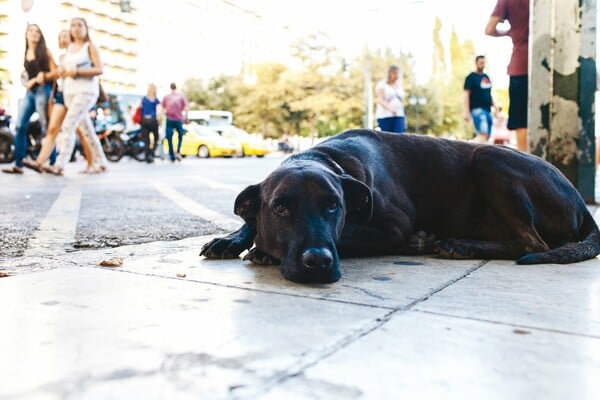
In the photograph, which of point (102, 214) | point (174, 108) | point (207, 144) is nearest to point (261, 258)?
point (102, 214)

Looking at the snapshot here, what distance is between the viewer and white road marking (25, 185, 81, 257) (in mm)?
3640

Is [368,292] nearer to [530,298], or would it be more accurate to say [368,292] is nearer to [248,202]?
[530,298]

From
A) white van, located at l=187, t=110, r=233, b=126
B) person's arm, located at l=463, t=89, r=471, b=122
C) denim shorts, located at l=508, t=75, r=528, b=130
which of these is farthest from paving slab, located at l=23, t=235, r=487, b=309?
white van, located at l=187, t=110, r=233, b=126

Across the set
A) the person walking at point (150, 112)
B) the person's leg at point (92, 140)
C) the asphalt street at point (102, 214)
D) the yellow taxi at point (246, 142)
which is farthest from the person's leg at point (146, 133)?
the yellow taxi at point (246, 142)

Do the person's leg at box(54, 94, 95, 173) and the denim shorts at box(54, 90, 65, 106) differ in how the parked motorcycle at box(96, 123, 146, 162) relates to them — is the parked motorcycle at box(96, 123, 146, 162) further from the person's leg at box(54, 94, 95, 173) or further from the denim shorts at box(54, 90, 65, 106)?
the person's leg at box(54, 94, 95, 173)

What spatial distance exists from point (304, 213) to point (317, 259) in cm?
31

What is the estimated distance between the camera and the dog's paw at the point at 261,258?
3146 mm

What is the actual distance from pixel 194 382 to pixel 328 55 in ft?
182

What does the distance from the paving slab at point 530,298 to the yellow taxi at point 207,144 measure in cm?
2805

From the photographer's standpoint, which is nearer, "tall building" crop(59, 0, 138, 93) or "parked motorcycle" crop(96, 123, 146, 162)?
"parked motorcycle" crop(96, 123, 146, 162)

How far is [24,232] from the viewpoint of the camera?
4.29m

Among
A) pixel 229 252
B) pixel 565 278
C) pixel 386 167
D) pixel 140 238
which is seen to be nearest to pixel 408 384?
pixel 565 278

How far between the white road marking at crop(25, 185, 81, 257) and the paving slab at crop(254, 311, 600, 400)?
2.32 meters

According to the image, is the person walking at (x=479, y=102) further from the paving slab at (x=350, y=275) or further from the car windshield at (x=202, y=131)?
the car windshield at (x=202, y=131)
